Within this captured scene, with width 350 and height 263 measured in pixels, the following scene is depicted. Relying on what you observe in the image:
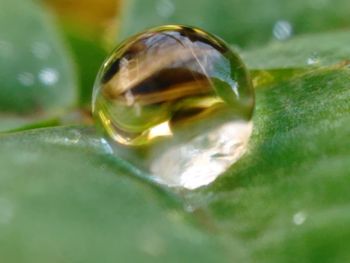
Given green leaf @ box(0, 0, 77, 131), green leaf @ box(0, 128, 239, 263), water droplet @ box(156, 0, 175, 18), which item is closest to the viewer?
green leaf @ box(0, 128, 239, 263)

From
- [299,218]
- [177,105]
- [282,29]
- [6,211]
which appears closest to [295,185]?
[299,218]

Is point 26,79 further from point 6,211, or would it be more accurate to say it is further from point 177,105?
point 6,211

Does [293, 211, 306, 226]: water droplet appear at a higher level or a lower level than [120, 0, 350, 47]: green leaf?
higher

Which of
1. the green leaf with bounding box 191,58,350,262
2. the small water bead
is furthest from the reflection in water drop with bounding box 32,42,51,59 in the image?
the green leaf with bounding box 191,58,350,262

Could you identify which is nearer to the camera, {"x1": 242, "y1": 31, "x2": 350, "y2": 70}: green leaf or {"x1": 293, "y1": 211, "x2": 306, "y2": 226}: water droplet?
{"x1": 293, "y1": 211, "x2": 306, "y2": 226}: water droplet

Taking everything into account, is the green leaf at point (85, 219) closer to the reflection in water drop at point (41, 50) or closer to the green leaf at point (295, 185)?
the green leaf at point (295, 185)

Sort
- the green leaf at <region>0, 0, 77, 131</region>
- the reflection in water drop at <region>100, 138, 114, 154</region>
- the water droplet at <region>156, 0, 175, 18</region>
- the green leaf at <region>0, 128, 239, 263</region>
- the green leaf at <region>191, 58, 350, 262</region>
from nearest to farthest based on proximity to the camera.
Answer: the green leaf at <region>0, 128, 239, 263</region> → the green leaf at <region>191, 58, 350, 262</region> → the reflection in water drop at <region>100, 138, 114, 154</region> → the green leaf at <region>0, 0, 77, 131</region> → the water droplet at <region>156, 0, 175, 18</region>

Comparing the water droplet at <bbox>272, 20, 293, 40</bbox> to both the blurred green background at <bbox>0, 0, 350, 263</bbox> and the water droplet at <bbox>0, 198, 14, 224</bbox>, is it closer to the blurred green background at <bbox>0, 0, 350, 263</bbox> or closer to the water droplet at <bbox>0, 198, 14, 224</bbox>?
the blurred green background at <bbox>0, 0, 350, 263</bbox>

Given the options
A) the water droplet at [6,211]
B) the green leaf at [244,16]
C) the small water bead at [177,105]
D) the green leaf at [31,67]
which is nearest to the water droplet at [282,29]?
the green leaf at [244,16]
